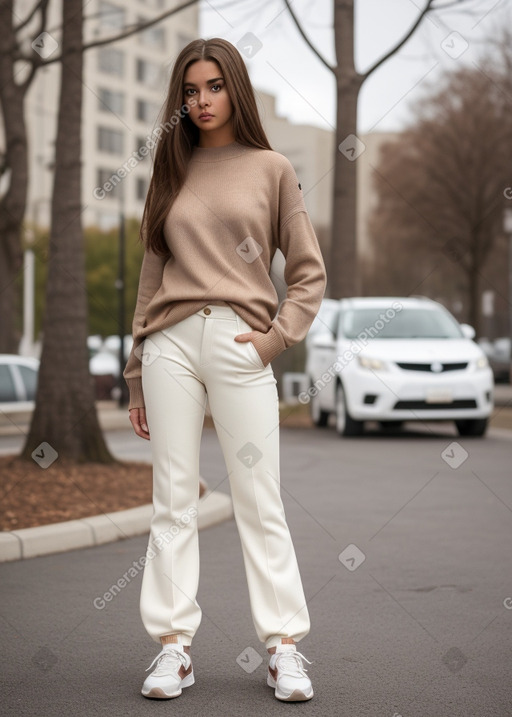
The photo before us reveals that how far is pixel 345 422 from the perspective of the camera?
45.2 ft

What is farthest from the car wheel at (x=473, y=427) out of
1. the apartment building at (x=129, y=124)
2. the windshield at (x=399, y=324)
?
the apartment building at (x=129, y=124)

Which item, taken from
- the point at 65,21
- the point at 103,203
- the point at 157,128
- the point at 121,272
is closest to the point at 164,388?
the point at 157,128

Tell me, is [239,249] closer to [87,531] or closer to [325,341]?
[87,531]

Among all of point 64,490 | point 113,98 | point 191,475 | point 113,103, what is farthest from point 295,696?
point 113,98

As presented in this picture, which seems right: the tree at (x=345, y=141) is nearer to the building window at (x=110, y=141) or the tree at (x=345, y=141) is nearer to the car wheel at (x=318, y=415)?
the car wheel at (x=318, y=415)

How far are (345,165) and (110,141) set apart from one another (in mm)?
56438

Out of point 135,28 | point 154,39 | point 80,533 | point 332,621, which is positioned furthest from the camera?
point 154,39

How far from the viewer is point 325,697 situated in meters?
3.65

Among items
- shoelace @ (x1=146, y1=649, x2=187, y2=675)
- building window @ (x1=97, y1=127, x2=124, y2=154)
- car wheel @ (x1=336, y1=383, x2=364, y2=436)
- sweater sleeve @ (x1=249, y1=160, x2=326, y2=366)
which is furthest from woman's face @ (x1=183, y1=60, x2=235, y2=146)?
building window @ (x1=97, y1=127, x2=124, y2=154)

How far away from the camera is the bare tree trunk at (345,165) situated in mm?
16500

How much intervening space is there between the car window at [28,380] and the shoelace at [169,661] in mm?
12633

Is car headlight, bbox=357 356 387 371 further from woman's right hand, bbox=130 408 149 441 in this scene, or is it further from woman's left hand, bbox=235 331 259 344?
A: woman's left hand, bbox=235 331 259 344

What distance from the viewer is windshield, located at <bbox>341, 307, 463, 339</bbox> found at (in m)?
14.1

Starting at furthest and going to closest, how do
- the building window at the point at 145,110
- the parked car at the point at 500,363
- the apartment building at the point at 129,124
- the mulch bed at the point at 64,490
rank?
the building window at the point at 145,110
the apartment building at the point at 129,124
the parked car at the point at 500,363
the mulch bed at the point at 64,490
